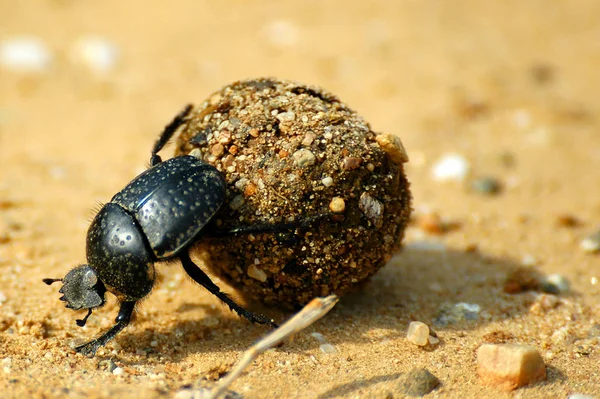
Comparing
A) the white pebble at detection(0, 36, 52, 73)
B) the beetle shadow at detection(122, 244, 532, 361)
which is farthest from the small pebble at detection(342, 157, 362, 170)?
the white pebble at detection(0, 36, 52, 73)

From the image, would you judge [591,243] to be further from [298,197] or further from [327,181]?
[298,197]

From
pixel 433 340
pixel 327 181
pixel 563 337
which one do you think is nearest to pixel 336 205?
pixel 327 181

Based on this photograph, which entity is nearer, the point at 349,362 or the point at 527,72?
the point at 349,362

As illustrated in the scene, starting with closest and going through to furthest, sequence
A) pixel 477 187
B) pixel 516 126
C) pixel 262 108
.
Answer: pixel 262 108 < pixel 477 187 < pixel 516 126

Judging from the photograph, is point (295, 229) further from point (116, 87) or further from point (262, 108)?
point (116, 87)

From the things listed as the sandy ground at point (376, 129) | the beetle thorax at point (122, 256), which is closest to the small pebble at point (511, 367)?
the sandy ground at point (376, 129)

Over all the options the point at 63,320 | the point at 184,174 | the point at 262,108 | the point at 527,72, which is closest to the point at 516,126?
the point at 527,72

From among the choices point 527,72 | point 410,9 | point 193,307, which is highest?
point 410,9

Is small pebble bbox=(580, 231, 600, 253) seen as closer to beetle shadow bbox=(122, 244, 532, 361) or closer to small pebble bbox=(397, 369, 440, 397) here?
beetle shadow bbox=(122, 244, 532, 361)
